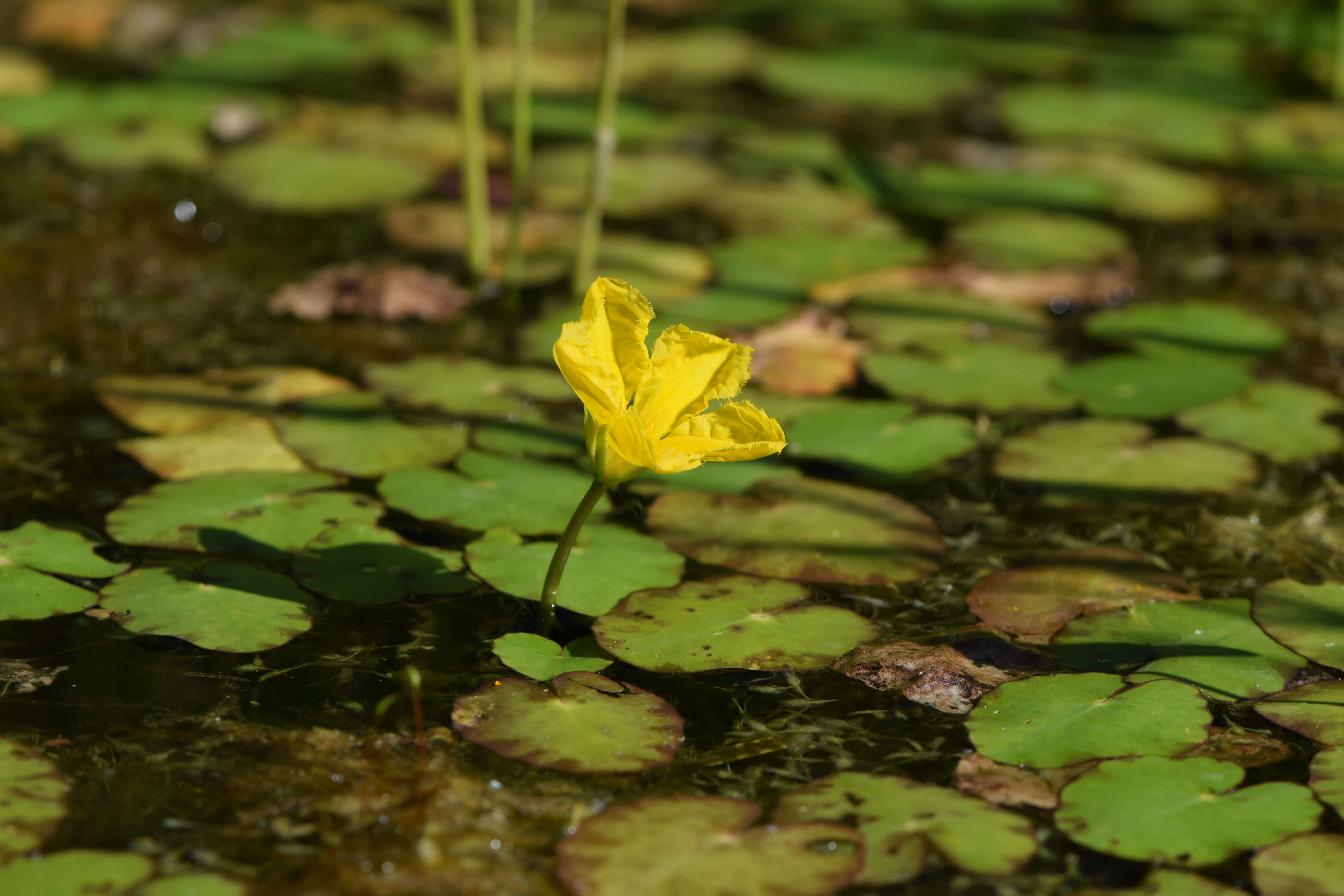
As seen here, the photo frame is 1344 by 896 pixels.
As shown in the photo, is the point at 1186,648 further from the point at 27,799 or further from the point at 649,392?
the point at 27,799

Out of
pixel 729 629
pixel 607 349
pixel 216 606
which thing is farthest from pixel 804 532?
pixel 216 606

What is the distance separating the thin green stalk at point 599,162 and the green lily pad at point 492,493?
722 millimetres

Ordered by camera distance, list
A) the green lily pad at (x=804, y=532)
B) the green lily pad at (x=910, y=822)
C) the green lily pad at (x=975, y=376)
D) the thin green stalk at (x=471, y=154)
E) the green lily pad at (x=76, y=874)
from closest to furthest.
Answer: the green lily pad at (x=76, y=874) < the green lily pad at (x=910, y=822) < the green lily pad at (x=804, y=532) < the green lily pad at (x=975, y=376) < the thin green stalk at (x=471, y=154)

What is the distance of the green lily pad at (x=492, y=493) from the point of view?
1.83 meters

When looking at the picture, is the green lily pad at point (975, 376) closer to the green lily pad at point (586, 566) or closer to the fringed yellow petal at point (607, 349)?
the green lily pad at point (586, 566)

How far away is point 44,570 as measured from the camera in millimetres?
1598

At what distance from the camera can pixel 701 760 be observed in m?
1.38

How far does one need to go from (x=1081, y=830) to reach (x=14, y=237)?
102 inches

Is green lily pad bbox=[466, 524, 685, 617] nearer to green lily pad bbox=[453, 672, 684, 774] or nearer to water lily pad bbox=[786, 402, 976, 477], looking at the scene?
green lily pad bbox=[453, 672, 684, 774]

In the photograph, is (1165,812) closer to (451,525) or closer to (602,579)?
(602,579)

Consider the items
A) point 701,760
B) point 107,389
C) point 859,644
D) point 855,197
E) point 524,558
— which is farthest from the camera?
point 855,197

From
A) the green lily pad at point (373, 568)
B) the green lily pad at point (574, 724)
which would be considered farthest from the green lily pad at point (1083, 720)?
the green lily pad at point (373, 568)

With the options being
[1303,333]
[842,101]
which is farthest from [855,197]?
[1303,333]

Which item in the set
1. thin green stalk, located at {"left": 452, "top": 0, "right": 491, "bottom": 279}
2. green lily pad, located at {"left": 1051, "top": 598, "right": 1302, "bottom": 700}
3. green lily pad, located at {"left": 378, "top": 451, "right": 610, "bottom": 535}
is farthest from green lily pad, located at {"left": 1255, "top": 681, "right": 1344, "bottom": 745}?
thin green stalk, located at {"left": 452, "top": 0, "right": 491, "bottom": 279}
